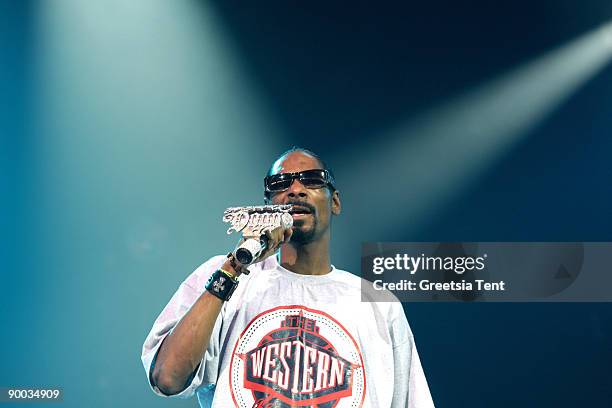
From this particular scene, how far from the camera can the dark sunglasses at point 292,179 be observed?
2.24 m

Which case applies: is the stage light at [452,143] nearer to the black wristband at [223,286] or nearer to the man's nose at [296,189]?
the man's nose at [296,189]

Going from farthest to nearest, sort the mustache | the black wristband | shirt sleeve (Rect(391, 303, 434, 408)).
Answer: the mustache, shirt sleeve (Rect(391, 303, 434, 408)), the black wristband

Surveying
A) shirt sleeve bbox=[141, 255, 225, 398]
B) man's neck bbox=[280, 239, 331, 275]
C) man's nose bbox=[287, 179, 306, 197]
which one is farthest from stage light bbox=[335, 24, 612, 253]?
shirt sleeve bbox=[141, 255, 225, 398]

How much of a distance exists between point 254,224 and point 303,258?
414mm

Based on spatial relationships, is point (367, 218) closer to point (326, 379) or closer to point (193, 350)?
point (326, 379)

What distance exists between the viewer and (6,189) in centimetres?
313

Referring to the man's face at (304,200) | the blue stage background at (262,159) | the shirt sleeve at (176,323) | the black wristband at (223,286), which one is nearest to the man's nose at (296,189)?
the man's face at (304,200)

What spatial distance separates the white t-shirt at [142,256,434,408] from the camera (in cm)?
202

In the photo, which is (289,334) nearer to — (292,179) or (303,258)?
(303,258)

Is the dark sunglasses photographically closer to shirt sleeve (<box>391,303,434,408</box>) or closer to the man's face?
the man's face

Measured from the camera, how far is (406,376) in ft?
7.11

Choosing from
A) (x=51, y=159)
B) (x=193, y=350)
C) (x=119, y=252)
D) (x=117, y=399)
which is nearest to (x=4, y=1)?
(x=51, y=159)

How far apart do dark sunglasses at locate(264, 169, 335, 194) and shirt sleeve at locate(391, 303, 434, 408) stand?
1.65 ft

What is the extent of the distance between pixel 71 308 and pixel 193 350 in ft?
4.58
